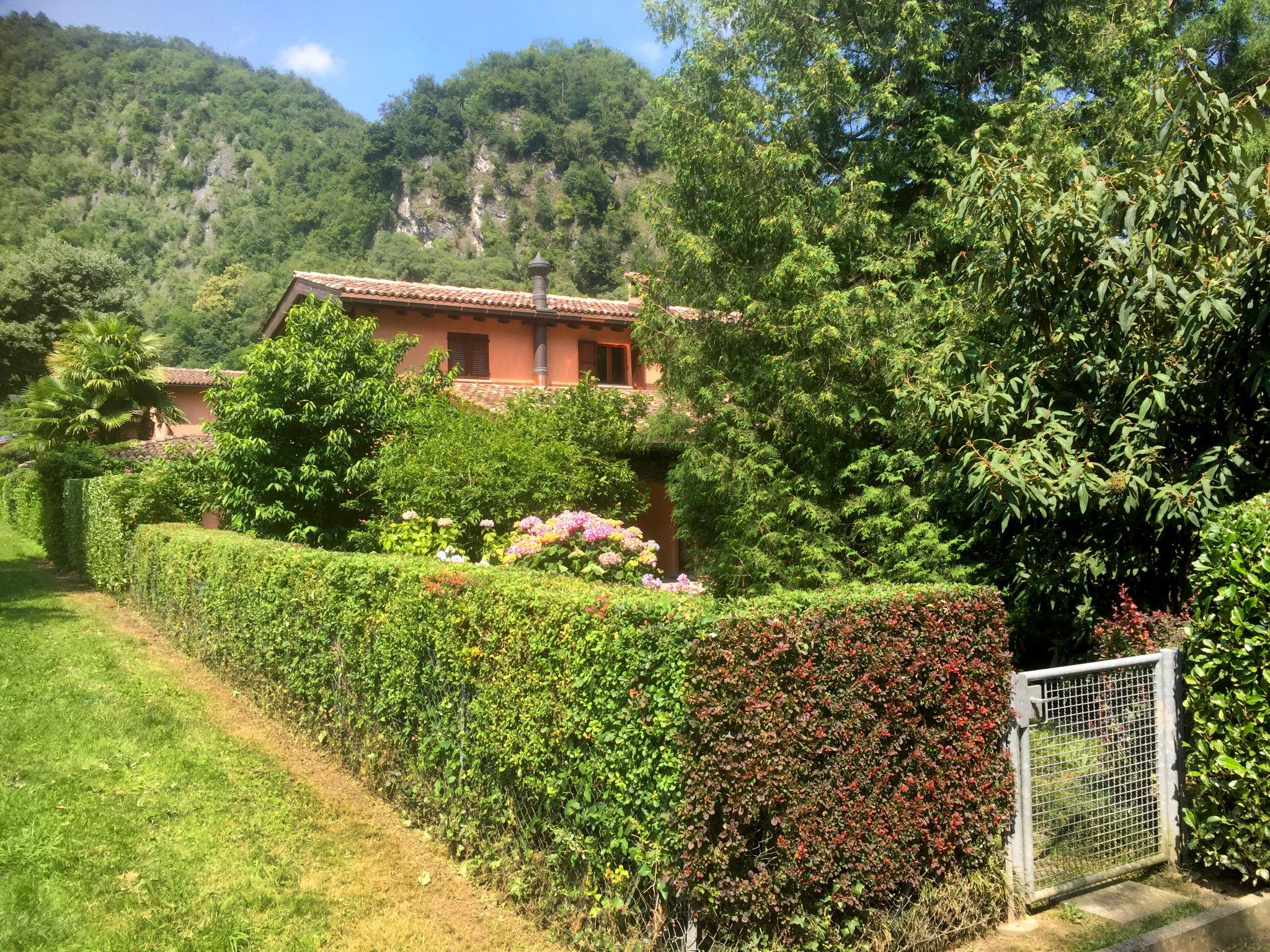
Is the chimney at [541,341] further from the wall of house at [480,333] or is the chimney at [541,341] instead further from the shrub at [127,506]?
the shrub at [127,506]

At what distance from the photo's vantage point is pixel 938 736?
444 centimetres

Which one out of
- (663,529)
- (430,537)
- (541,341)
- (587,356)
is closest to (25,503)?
(541,341)

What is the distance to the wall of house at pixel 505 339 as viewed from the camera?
19.5 metres

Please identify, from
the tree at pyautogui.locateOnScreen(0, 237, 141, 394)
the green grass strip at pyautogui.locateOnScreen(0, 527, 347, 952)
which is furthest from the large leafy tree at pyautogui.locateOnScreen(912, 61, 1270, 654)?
the tree at pyautogui.locateOnScreen(0, 237, 141, 394)

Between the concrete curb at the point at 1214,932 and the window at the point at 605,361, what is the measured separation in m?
17.9

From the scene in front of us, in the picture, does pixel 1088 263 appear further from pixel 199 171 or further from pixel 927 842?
pixel 199 171

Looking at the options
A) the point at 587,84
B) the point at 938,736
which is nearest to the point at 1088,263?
the point at 938,736

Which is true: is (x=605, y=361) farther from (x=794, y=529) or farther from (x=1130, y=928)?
(x=1130, y=928)

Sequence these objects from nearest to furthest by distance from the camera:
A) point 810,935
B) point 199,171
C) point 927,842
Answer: point 810,935 < point 927,842 < point 199,171

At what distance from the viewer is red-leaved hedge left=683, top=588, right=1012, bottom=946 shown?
384 centimetres

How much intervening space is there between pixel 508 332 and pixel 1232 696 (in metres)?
17.9

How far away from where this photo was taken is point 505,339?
2106 cm

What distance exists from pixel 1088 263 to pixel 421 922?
696cm

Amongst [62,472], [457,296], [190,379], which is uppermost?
[457,296]
